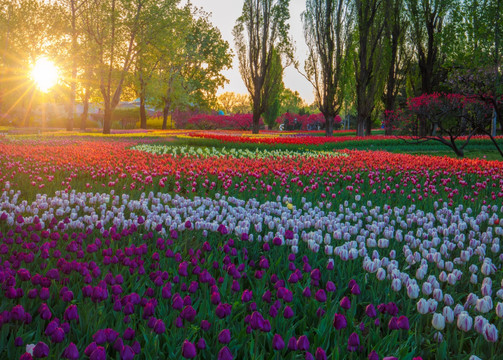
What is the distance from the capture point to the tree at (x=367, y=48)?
26844mm

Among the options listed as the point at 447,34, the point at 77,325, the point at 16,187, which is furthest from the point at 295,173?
the point at 447,34

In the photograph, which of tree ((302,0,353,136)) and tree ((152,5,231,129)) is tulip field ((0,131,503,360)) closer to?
tree ((302,0,353,136))

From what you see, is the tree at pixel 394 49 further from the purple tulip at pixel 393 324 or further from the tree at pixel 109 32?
the purple tulip at pixel 393 324

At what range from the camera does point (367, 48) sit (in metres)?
28.4

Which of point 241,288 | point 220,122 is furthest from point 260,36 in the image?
point 241,288

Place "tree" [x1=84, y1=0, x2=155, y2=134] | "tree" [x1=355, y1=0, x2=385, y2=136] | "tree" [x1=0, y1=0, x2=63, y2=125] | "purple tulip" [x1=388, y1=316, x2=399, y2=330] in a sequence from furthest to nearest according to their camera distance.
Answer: "tree" [x1=0, y1=0, x2=63, y2=125]
"tree" [x1=84, y1=0, x2=155, y2=134]
"tree" [x1=355, y1=0, x2=385, y2=136]
"purple tulip" [x1=388, y1=316, x2=399, y2=330]

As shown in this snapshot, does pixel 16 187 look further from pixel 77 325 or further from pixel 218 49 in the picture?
pixel 218 49

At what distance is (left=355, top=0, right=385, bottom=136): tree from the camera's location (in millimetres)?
26844

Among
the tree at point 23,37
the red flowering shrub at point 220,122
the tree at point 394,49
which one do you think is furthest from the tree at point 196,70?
the tree at point 394,49

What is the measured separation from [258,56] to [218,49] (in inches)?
913

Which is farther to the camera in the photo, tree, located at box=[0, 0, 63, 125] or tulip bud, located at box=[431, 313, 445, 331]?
tree, located at box=[0, 0, 63, 125]

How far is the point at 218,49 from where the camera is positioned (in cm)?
5303

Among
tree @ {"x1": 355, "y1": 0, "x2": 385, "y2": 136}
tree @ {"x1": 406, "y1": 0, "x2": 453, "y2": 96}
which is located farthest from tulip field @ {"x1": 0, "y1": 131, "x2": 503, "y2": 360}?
tree @ {"x1": 406, "y1": 0, "x2": 453, "y2": 96}

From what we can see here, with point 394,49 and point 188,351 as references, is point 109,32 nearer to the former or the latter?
point 394,49
